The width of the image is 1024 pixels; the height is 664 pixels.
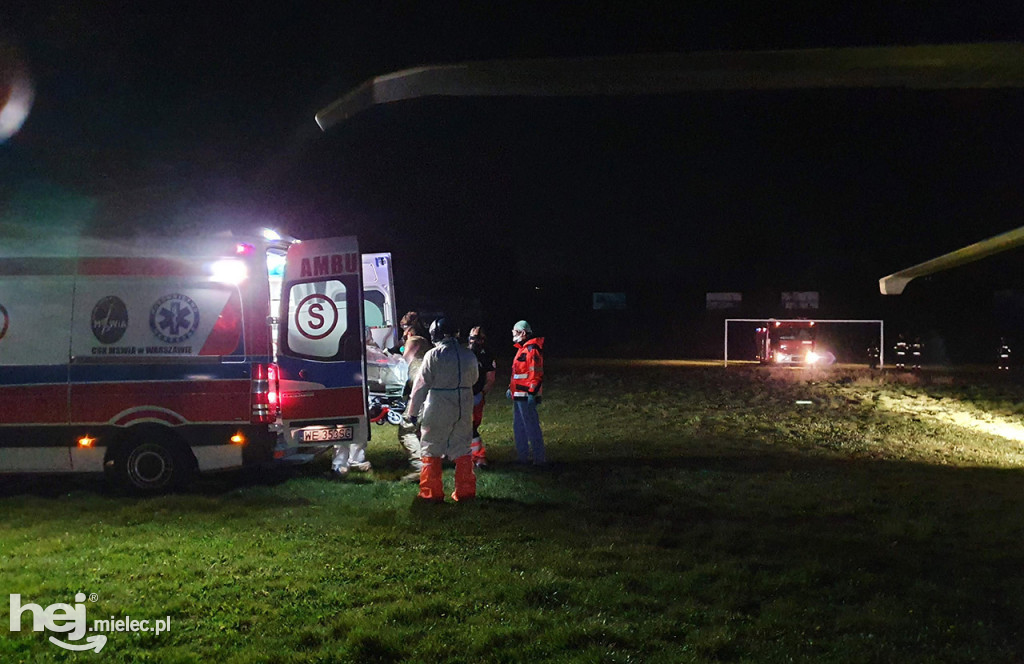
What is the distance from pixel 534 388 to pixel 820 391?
→ 12179 millimetres

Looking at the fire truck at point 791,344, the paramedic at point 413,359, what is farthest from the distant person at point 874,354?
the paramedic at point 413,359

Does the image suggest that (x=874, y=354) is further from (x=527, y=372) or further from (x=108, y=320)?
(x=108, y=320)

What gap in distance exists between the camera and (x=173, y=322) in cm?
803

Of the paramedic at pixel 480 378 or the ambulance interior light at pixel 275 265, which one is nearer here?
the paramedic at pixel 480 378

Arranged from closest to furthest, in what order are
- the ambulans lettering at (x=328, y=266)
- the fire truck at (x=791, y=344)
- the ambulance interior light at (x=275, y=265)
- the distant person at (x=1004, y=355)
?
the ambulans lettering at (x=328, y=266), the ambulance interior light at (x=275, y=265), the fire truck at (x=791, y=344), the distant person at (x=1004, y=355)

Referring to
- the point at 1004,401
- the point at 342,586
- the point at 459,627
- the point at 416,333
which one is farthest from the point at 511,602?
the point at 1004,401

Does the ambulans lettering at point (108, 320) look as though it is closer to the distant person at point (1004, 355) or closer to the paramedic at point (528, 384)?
the paramedic at point (528, 384)

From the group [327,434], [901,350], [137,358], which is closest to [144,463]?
[137,358]

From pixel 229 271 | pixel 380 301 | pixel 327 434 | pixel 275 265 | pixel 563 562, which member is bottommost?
pixel 563 562

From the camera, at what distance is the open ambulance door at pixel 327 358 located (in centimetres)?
849

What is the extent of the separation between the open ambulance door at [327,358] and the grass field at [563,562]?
24.5 inches

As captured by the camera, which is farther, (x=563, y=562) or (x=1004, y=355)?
(x=1004, y=355)

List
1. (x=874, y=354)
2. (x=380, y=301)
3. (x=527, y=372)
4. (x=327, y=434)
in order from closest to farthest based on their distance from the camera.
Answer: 1. (x=327, y=434)
2. (x=527, y=372)
3. (x=380, y=301)
4. (x=874, y=354)

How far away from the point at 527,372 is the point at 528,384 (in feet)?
0.45
